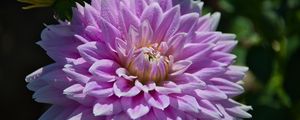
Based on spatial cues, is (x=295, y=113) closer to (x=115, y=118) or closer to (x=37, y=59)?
(x=115, y=118)

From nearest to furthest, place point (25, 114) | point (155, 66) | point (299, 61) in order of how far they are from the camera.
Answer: point (155, 66) < point (299, 61) < point (25, 114)

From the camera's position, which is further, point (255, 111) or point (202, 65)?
point (255, 111)

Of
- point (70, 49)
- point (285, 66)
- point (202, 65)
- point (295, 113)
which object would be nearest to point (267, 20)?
point (285, 66)

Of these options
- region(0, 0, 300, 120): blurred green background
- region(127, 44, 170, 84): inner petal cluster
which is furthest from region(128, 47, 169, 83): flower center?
region(0, 0, 300, 120): blurred green background

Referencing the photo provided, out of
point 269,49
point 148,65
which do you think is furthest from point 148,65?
point 269,49

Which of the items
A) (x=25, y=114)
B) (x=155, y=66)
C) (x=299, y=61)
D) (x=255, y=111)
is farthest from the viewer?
(x=25, y=114)

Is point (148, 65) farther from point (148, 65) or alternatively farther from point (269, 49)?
point (269, 49)

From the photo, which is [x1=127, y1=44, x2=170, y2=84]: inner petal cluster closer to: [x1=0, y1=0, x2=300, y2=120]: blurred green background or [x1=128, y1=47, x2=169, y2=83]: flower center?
[x1=128, y1=47, x2=169, y2=83]: flower center
